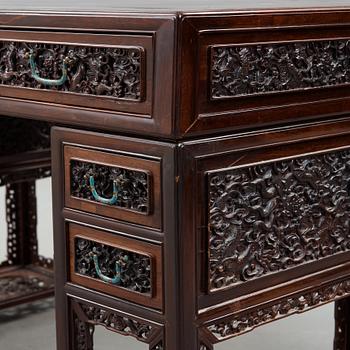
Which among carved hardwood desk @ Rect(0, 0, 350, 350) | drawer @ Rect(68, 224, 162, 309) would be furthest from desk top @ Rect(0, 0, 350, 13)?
drawer @ Rect(68, 224, 162, 309)

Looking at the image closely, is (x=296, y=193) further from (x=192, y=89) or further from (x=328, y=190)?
(x=192, y=89)

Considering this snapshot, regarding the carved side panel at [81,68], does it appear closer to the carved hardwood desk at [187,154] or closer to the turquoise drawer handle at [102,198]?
the carved hardwood desk at [187,154]

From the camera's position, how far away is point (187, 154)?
1488 millimetres

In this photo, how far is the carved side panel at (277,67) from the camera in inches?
59.8

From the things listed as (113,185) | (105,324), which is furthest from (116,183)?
(105,324)

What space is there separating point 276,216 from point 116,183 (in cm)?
30

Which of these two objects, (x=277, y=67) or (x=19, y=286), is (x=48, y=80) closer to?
(x=277, y=67)

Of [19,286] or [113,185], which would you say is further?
[19,286]

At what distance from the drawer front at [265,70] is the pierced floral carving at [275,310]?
13.2 inches

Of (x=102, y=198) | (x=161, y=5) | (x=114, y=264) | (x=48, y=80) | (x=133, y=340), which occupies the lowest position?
(x=133, y=340)

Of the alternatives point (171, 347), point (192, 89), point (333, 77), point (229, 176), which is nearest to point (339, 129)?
point (333, 77)

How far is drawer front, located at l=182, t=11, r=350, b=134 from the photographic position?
148 centimetres

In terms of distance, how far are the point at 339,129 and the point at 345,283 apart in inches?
12.5

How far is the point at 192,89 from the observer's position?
4.83 ft
